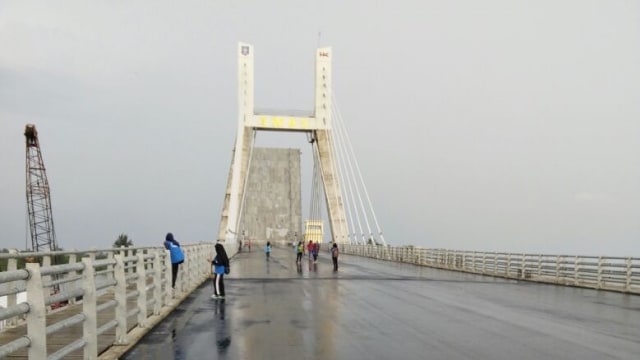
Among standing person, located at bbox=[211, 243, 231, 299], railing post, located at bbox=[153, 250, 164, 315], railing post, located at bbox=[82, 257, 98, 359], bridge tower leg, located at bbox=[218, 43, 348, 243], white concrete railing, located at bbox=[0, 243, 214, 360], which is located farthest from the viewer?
bridge tower leg, located at bbox=[218, 43, 348, 243]

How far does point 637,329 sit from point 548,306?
4185 millimetres

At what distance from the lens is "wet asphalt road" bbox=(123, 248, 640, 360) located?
9117 mm

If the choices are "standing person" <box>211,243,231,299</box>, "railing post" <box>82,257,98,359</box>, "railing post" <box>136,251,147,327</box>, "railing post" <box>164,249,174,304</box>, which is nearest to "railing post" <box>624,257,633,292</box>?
"standing person" <box>211,243,231,299</box>

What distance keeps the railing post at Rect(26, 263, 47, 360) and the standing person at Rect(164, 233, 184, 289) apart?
10.5m

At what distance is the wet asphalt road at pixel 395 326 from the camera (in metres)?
9.12

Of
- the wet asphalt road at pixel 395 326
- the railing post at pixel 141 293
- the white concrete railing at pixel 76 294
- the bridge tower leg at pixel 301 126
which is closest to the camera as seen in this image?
the white concrete railing at pixel 76 294

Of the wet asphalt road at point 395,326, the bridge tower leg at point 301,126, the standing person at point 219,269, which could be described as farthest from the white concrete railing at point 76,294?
the bridge tower leg at point 301,126

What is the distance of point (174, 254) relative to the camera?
16438mm

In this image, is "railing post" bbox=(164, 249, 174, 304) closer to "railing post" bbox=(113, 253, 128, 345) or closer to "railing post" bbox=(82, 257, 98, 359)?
"railing post" bbox=(113, 253, 128, 345)

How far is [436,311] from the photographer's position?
14438 millimetres

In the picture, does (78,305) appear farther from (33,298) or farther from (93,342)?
(33,298)

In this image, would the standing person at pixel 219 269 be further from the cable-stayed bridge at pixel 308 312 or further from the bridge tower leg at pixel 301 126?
the bridge tower leg at pixel 301 126

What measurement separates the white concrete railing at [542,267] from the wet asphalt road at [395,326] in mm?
2496

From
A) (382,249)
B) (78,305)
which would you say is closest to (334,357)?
(78,305)
